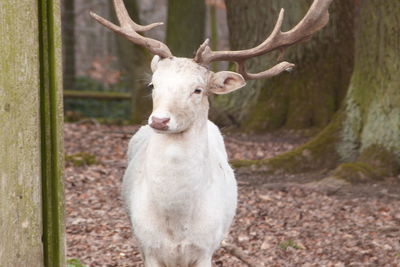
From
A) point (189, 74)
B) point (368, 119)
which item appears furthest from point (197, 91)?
point (368, 119)

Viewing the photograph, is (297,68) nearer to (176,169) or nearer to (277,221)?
(277,221)

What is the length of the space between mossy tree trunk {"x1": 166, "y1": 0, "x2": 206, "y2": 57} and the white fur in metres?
11.0

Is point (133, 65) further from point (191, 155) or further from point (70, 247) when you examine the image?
point (191, 155)

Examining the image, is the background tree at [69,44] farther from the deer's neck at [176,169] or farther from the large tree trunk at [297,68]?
the deer's neck at [176,169]

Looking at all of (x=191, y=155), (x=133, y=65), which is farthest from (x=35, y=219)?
(x=133, y=65)

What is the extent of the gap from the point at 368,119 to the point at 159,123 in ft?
17.4

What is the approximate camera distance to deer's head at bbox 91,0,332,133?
4.97 m

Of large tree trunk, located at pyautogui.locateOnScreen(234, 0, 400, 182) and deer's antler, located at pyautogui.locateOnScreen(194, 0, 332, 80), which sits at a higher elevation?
deer's antler, located at pyautogui.locateOnScreen(194, 0, 332, 80)

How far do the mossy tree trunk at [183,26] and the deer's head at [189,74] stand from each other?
10.5m

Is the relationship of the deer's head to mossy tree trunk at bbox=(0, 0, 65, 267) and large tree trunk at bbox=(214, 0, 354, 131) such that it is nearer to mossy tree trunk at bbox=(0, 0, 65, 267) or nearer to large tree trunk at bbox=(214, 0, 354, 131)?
mossy tree trunk at bbox=(0, 0, 65, 267)

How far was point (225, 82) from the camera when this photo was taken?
550 cm

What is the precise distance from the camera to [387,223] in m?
8.13

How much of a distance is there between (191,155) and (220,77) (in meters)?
0.63

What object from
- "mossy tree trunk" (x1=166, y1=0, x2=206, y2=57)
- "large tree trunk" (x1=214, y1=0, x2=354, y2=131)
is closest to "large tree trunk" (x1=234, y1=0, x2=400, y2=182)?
"large tree trunk" (x1=214, y1=0, x2=354, y2=131)
